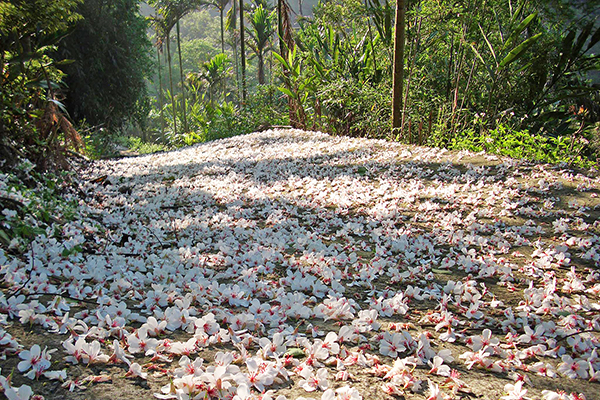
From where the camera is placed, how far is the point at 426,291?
2.39 metres

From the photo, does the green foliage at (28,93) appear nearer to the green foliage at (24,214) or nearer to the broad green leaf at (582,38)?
the green foliage at (24,214)

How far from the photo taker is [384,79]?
843 centimetres

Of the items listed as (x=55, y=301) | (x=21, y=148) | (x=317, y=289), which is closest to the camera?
(x=55, y=301)

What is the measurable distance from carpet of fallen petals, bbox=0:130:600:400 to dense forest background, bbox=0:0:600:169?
1.03 meters

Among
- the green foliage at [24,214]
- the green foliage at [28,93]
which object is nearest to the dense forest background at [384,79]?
the green foliage at [28,93]

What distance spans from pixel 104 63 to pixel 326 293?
15.0 metres

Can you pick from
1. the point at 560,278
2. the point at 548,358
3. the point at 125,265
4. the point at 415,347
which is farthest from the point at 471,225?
the point at 125,265

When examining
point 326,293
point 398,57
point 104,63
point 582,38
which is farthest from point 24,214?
point 104,63

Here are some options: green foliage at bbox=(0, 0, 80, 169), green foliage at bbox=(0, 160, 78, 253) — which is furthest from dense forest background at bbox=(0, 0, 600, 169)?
green foliage at bbox=(0, 160, 78, 253)

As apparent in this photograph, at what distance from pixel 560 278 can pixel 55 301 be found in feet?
9.61

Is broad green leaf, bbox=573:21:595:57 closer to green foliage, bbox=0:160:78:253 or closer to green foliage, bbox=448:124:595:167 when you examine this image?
green foliage, bbox=448:124:595:167

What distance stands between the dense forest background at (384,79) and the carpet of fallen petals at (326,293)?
40.7 inches

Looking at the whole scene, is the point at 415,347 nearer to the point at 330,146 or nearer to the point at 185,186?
the point at 185,186

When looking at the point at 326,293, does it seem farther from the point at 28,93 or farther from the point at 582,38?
the point at 582,38
